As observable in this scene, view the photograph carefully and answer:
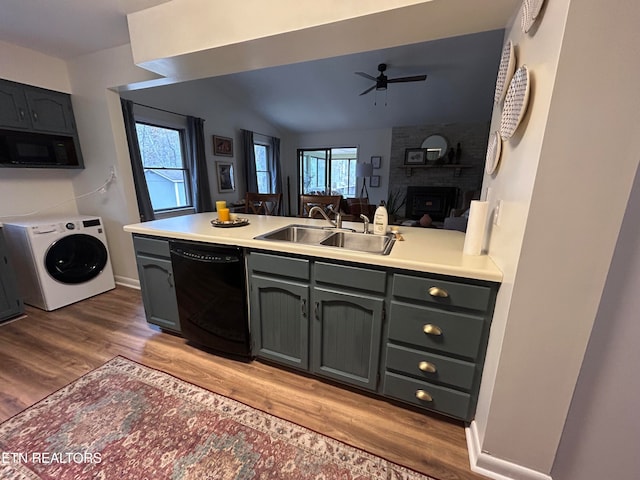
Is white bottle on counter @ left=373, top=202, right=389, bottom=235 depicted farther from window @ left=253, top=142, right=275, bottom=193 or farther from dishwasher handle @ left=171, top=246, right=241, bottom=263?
window @ left=253, top=142, right=275, bottom=193

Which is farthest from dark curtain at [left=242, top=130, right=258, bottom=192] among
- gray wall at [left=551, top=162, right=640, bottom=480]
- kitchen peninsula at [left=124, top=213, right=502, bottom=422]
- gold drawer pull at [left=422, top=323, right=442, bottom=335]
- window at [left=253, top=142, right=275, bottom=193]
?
gray wall at [left=551, top=162, right=640, bottom=480]

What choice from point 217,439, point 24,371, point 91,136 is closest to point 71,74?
point 91,136

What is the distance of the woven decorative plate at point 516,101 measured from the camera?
996 mm

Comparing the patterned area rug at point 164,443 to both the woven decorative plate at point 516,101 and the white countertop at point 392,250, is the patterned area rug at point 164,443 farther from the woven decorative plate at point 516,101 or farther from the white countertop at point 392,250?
the woven decorative plate at point 516,101

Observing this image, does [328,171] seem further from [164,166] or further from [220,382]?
[220,382]

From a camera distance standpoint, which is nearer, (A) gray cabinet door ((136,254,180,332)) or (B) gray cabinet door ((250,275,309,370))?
(B) gray cabinet door ((250,275,309,370))

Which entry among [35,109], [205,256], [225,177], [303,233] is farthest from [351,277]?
[225,177]

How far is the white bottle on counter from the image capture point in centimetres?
174

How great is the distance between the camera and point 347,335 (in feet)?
5.00

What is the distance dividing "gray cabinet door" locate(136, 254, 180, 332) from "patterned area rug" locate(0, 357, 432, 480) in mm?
543

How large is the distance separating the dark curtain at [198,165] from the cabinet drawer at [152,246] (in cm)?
270

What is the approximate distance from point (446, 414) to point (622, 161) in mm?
1333

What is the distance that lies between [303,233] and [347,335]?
2.74ft

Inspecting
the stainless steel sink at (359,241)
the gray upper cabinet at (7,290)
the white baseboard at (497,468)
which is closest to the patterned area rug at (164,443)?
the white baseboard at (497,468)
